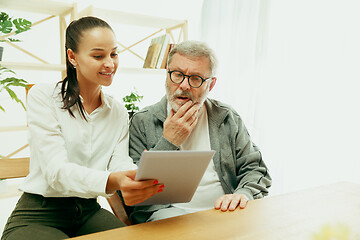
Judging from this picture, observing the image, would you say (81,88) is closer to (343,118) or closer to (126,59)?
(343,118)

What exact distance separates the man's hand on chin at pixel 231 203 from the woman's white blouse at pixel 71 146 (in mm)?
380

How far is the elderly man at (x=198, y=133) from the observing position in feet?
4.67

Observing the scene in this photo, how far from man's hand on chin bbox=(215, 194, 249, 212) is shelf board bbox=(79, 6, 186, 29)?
5.67 feet

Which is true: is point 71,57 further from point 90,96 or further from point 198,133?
point 198,133

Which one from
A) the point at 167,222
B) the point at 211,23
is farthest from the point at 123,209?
the point at 211,23

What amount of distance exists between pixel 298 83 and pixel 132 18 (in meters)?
1.33

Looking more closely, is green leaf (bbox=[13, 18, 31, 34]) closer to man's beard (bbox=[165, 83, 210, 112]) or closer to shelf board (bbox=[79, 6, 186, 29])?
shelf board (bbox=[79, 6, 186, 29])

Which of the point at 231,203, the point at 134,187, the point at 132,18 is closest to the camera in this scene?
the point at 134,187

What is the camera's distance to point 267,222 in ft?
3.29

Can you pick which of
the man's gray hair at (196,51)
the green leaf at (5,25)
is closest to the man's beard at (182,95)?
the man's gray hair at (196,51)

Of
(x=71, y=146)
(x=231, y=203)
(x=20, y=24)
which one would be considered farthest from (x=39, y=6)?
(x=231, y=203)

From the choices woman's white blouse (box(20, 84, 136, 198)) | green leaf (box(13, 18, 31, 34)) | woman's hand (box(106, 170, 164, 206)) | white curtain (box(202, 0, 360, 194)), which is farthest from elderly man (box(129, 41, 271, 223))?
green leaf (box(13, 18, 31, 34))

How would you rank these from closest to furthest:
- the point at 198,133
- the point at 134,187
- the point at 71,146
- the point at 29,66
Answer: the point at 134,187
the point at 71,146
the point at 198,133
the point at 29,66

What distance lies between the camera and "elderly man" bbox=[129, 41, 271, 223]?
4.67 ft
